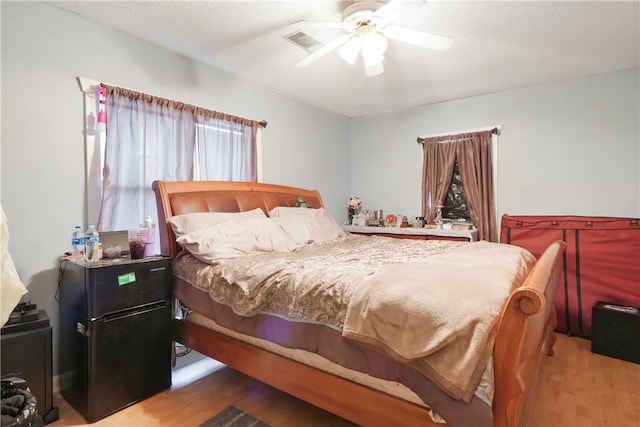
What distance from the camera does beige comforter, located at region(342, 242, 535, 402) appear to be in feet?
3.53

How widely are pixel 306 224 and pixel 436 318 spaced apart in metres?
1.93

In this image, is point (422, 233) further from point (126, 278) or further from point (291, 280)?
point (126, 278)

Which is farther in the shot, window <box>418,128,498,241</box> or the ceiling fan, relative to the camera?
window <box>418,128,498,241</box>

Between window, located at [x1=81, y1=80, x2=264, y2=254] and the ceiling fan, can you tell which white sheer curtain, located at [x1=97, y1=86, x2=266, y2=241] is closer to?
window, located at [x1=81, y1=80, x2=264, y2=254]

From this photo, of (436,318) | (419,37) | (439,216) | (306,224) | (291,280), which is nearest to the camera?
(436,318)

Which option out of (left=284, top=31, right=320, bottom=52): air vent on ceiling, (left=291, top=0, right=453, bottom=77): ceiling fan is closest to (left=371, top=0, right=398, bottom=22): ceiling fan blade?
(left=291, top=0, right=453, bottom=77): ceiling fan

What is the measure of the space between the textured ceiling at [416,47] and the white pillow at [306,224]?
136 cm

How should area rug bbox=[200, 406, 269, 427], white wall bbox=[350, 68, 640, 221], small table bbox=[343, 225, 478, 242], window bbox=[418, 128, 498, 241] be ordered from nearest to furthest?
area rug bbox=[200, 406, 269, 427]
white wall bbox=[350, 68, 640, 221]
small table bbox=[343, 225, 478, 242]
window bbox=[418, 128, 498, 241]

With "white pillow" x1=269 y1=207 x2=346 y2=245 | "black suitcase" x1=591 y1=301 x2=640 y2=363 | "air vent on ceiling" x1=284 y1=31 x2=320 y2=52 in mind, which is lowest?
"black suitcase" x1=591 y1=301 x2=640 y2=363

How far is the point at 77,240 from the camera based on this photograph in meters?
2.07

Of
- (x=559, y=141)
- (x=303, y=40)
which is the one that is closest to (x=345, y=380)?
(x=303, y=40)

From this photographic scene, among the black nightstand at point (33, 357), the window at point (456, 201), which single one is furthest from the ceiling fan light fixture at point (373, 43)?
the black nightstand at point (33, 357)

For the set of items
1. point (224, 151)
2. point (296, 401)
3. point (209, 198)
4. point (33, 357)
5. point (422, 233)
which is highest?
point (224, 151)

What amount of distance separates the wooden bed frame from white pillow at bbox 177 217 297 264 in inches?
14.1
